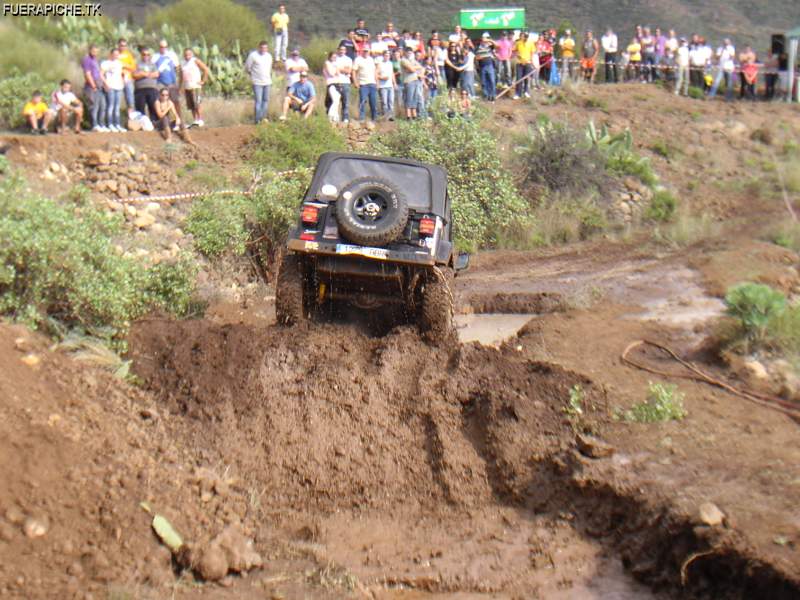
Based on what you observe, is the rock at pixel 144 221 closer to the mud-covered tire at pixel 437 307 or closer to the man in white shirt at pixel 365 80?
the mud-covered tire at pixel 437 307

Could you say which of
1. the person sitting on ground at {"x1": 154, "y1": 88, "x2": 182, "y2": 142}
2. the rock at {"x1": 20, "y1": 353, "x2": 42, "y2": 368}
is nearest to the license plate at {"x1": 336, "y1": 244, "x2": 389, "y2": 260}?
the rock at {"x1": 20, "y1": 353, "x2": 42, "y2": 368}

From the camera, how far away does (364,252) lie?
32.7 ft

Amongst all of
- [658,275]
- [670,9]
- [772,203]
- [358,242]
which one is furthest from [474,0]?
[358,242]

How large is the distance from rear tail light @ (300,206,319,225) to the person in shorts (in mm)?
8778

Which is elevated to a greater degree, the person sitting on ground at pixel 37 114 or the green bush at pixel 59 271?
the person sitting on ground at pixel 37 114

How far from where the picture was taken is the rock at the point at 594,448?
811cm

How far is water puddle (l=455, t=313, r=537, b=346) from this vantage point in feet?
41.4

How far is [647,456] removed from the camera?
8.13 m

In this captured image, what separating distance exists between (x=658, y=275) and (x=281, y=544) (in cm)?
1013

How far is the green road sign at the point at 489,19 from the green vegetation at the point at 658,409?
18.5 m

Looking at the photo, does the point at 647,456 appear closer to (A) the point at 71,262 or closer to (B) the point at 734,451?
(B) the point at 734,451

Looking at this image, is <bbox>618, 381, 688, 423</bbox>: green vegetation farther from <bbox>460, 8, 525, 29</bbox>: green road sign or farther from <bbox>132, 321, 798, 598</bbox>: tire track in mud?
<bbox>460, 8, 525, 29</bbox>: green road sign

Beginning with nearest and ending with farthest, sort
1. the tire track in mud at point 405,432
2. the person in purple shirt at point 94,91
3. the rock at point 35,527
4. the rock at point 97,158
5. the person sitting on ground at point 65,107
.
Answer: the rock at point 35,527, the tire track in mud at point 405,432, the rock at point 97,158, the person sitting on ground at point 65,107, the person in purple shirt at point 94,91

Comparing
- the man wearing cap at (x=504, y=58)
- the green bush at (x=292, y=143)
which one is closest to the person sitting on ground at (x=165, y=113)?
the green bush at (x=292, y=143)
